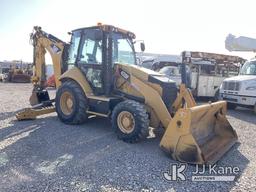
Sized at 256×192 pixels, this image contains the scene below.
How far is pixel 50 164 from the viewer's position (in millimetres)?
4586

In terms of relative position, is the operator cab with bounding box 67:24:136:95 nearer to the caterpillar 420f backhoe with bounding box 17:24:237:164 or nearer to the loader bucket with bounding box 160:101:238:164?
the caterpillar 420f backhoe with bounding box 17:24:237:164

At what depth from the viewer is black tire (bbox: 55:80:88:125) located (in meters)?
6.87

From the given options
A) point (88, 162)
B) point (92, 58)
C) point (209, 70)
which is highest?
point (92, 58)

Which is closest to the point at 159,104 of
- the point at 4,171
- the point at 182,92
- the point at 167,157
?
the point at 182,92

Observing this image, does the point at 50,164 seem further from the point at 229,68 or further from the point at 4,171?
the point at 229,68

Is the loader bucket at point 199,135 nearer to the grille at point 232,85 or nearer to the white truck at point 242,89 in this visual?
the white truck at point 242,89

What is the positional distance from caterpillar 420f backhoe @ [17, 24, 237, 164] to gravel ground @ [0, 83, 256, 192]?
33 cm

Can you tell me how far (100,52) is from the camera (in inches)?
270

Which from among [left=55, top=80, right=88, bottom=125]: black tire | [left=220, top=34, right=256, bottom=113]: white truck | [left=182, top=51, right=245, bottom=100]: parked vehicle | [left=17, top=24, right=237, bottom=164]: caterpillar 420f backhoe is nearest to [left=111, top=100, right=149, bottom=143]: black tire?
[left=17, top=24, right=237, bottom=164]: caterpillar 420f backhoe

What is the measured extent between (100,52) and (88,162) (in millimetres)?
3079

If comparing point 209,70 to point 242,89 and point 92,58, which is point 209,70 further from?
point 92,58

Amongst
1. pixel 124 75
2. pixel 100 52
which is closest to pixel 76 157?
pixel 124 75

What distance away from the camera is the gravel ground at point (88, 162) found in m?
3.95

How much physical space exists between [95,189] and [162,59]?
1655 cm
